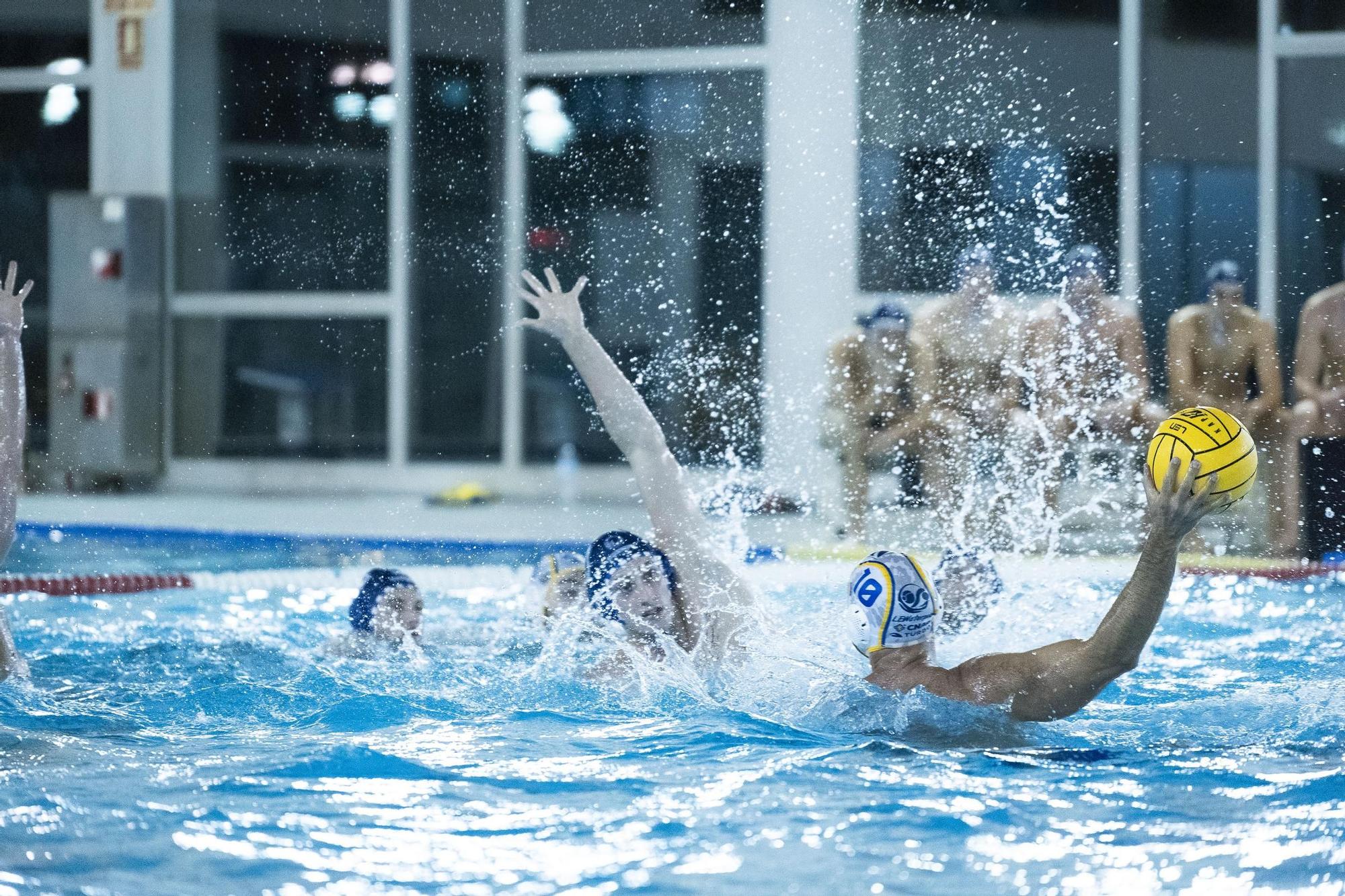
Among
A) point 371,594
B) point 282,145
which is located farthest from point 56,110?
point 371,594

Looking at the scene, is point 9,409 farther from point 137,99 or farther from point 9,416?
point 137,99

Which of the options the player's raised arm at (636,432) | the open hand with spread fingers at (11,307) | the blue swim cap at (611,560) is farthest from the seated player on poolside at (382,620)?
the open hand with spread fingers at (11,307)

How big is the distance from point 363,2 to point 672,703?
7.22 metres

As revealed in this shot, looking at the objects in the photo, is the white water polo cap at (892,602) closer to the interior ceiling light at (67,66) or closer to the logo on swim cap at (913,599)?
the logo on swim cap at (913,599)

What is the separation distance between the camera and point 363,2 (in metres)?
9.41

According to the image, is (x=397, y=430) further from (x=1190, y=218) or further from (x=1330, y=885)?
(x=1330, y=885)

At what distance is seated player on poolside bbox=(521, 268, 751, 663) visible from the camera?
3.44m

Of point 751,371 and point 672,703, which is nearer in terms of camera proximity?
point 672,703

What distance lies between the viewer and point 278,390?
959 centimetres

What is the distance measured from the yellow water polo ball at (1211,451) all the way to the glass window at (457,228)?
23.8 feet

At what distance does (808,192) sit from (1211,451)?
21.6 feet

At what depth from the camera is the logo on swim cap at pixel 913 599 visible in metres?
2.83

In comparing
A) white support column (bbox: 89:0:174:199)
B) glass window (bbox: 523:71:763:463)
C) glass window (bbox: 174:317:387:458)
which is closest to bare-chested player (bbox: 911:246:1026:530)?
glass window (bbox: 523:71:763:463)

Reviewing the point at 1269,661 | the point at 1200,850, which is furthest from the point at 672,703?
the point at 1269,661
